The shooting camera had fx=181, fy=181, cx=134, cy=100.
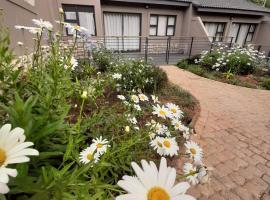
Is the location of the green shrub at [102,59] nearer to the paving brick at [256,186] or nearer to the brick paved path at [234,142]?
the brick paved path at [234,142]

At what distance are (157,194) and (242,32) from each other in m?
17.3

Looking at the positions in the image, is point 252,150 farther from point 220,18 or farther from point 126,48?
point 220,18

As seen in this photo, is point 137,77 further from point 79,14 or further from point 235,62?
point 79,14

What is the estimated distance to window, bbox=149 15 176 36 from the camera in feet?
36.9

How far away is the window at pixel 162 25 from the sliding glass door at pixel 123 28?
3.10 feet

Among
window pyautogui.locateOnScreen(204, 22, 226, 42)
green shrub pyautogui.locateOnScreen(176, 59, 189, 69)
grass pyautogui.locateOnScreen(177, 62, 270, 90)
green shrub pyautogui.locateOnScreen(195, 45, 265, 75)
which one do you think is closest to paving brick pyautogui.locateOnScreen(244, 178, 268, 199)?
grass pyautogui.locateOnScreen(177, 62, 270, 90)

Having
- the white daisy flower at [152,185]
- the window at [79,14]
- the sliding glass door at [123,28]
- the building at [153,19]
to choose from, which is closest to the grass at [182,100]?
the white daisy flower at [152,185]

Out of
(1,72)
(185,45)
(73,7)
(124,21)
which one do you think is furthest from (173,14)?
(1,72)

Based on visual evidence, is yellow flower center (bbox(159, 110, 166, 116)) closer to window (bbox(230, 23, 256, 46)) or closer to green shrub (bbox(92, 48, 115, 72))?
green shrub (bbox(92, 48, 115, 72))

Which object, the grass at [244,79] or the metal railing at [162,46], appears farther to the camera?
the metal railing at [162,46]

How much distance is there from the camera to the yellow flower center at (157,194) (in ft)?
1.77

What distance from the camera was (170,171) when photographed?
59cm

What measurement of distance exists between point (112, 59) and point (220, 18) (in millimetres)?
11090

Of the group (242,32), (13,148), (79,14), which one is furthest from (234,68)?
(242,32)
